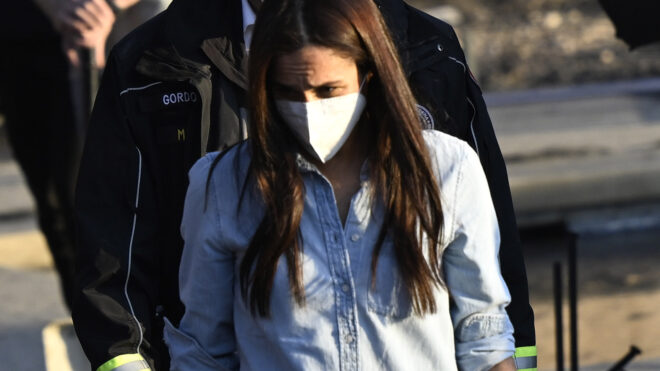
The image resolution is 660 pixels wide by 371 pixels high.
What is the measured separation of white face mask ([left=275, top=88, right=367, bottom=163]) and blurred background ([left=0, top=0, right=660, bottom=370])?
164cm

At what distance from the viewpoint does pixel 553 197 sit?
6625 millimetres

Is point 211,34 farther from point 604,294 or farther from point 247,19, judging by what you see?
point 604,294

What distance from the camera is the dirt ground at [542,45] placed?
402 inches

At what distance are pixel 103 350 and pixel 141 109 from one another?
1.68 ft

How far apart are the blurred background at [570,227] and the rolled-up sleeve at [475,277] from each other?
1.55 meters

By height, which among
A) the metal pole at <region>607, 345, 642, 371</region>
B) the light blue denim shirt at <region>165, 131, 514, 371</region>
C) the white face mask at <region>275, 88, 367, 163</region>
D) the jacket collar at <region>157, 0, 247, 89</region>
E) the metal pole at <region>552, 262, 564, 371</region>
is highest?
the jacket collar at <region>157, 0, 247, 89</region>

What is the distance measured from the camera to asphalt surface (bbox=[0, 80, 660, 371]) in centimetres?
589

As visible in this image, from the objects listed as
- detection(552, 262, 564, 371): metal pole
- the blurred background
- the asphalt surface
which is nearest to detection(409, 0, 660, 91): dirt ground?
the blurred background

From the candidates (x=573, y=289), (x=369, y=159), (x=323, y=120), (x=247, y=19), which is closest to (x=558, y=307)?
(x=573, y=289)

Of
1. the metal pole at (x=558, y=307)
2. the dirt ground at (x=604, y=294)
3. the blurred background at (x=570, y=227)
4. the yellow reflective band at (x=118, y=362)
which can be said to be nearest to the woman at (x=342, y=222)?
the yellow reflective band at (x=118, y=362)

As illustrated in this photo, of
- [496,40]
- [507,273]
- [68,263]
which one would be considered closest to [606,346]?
[68,263]

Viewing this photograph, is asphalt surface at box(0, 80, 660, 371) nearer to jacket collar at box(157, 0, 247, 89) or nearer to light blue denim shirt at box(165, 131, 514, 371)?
jacket collar at box(157, 0, 247, 89)

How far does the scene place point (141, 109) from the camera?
2.62 m

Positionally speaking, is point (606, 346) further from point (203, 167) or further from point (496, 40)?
point (496, 40)
